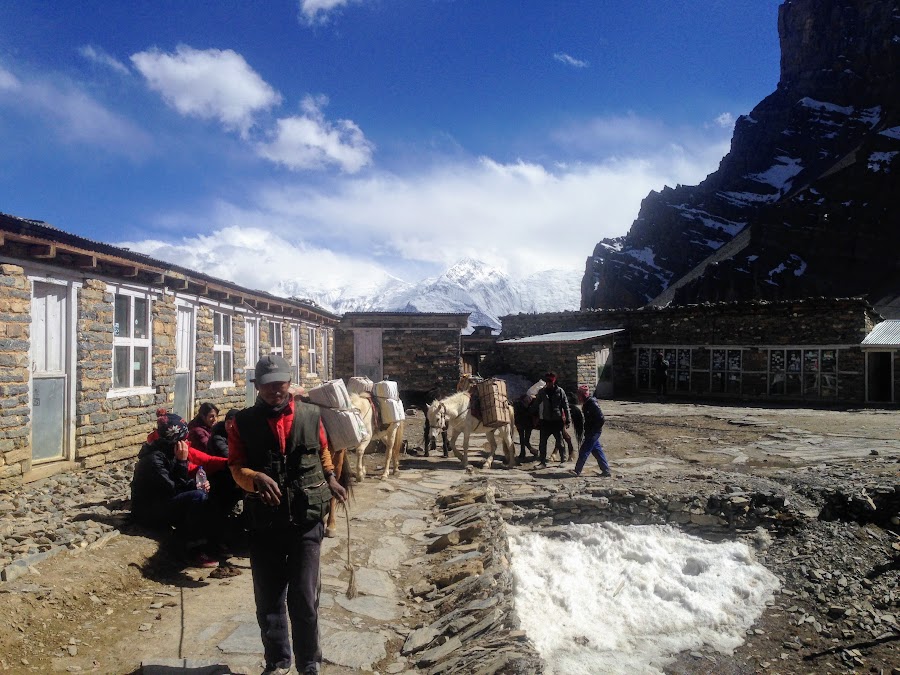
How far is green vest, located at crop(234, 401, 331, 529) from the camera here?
11.3ft

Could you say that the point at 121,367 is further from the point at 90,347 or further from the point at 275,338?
the point at 275,338

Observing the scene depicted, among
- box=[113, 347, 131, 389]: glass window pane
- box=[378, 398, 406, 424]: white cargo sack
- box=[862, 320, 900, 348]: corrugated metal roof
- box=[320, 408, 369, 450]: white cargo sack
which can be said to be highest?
box=[862, 320, 900, 348]: corrugated metal roof

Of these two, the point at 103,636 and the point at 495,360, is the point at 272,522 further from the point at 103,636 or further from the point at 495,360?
the point at 495,360

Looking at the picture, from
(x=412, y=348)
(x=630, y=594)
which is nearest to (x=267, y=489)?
(x=630, y=594)

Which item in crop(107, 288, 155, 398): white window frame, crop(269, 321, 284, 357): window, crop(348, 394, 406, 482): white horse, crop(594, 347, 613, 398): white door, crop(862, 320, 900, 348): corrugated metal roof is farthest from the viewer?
crop(594, 347, 613, 398): white door

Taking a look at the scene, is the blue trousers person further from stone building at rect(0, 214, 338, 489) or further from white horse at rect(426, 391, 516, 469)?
stone building at rect(0, 214, 338, 489)

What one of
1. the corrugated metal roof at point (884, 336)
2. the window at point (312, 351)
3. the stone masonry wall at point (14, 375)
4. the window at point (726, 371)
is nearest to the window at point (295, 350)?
the window at point (312, 351)

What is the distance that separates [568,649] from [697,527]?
3496 millimetres

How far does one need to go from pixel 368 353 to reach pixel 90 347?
12.8 metres

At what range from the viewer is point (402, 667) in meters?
4.21

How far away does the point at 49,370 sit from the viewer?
24.5 ft

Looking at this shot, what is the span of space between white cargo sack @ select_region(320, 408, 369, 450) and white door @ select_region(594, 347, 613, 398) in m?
20.9

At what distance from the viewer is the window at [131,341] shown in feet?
28.8

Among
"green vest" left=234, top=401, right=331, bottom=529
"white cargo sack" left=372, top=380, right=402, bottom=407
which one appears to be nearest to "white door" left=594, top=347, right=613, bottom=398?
"white cargo sack" left=372, top=380, right=402, bottom=407
